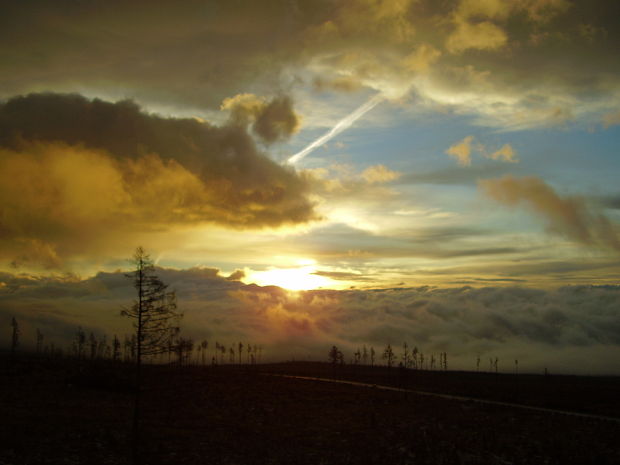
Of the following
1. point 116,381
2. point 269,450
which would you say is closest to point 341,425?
point 269,450

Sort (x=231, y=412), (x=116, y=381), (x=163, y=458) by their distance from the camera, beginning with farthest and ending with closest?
(x=116, y=381), (x=231, y=412), (x=163, y=458)

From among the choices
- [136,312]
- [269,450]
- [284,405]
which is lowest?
[284,405]

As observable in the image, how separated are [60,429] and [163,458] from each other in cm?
1097

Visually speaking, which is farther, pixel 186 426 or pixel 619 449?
pixel 186 426

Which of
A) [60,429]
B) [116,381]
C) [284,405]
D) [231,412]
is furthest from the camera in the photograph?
[116,381]

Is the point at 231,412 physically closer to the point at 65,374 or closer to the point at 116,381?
the point at 116,381

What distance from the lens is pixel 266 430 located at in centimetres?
4081

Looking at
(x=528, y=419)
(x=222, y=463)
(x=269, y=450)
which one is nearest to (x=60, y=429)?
(x=222, y=463)

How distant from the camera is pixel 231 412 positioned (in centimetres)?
5047

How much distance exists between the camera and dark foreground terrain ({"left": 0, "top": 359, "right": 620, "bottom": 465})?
1174 inches

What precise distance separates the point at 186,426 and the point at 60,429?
1140 centimetres

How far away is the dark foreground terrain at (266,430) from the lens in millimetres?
29828

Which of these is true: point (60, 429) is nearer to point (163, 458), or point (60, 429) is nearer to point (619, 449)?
point (163, 458)

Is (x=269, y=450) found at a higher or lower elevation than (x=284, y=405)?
higher
